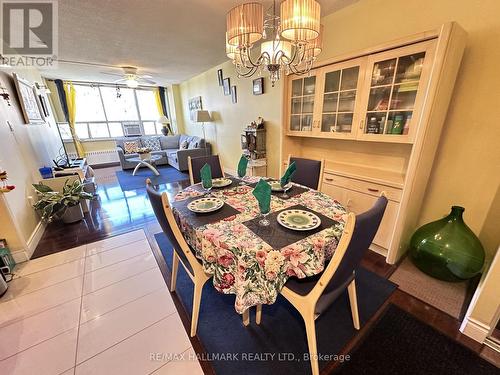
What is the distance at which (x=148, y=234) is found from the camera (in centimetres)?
247

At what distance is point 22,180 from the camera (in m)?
2.35

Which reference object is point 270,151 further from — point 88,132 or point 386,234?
point 88,132

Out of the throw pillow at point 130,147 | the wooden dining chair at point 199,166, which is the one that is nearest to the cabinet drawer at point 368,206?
the wooden dining chair at point 199,166

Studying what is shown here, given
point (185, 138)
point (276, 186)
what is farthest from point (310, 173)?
point (185, 138)

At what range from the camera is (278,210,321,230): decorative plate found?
112 centimetres

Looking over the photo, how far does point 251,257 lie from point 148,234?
6.50 feet

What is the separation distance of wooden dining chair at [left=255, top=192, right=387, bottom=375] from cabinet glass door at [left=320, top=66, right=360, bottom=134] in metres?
1.34

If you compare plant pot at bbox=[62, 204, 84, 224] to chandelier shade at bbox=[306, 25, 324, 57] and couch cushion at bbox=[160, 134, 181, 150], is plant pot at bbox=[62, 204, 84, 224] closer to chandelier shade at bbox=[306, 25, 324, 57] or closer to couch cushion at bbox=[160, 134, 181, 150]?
chandelier shade at bbox=[306, 25, 324, 57]

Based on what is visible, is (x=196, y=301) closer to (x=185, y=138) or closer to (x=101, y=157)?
(x=185, y=138)

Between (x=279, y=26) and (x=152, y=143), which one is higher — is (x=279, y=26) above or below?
above

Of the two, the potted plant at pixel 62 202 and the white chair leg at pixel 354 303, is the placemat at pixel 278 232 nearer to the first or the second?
the white chair leg at pixel 354 303

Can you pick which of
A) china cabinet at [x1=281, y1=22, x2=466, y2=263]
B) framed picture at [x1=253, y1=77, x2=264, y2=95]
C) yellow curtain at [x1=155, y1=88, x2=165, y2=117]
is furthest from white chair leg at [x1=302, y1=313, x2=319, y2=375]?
yellow curtain at [x1=155, y1=88, x2=165, y2=117]

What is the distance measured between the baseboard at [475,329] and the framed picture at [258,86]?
3.46m

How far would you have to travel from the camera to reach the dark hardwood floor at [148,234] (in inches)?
49.9
